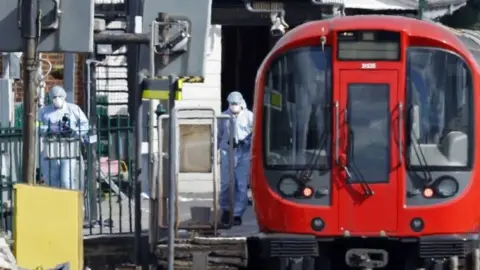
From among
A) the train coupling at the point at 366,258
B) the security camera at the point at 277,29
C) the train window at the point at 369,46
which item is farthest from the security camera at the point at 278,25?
the train coupling at the point at 366,258

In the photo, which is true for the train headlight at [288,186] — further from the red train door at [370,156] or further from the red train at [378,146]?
the red train door at [370,156]

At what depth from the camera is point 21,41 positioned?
984 centimetres

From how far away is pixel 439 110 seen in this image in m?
11.8

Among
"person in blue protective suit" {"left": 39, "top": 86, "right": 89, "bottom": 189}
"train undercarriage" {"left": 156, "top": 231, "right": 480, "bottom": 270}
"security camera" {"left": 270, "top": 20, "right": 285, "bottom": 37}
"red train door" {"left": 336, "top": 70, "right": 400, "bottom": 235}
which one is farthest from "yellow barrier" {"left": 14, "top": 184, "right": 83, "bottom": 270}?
"security camera" {"left": 270, "top": 20, "right": 285, "bottom": 37}

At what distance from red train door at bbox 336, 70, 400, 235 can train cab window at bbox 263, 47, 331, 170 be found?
164 millimetres

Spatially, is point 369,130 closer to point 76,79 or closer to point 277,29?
point 277,29

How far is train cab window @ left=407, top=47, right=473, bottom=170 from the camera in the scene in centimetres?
1172

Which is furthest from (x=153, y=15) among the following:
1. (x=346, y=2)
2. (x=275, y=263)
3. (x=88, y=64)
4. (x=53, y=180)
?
(x=346, y=2)

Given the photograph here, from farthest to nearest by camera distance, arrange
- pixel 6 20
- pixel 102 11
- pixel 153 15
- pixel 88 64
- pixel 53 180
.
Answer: pixel 102 11
pixel 88 64
pixel 53 180
pixel 153 15
pixel 6 20

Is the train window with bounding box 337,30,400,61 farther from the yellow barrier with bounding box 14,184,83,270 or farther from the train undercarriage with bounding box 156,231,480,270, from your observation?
the yellow barrier with bounding box 14,184,83,270

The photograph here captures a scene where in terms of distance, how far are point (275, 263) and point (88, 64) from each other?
7.27m

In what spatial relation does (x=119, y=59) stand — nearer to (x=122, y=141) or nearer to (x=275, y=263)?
(x=122, y=141)

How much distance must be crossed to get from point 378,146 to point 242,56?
13037 millimetres

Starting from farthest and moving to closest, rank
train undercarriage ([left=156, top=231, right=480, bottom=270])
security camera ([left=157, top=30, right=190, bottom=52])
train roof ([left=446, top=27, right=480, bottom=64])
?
train roof ([left=446, top=27, right=480, bottom=64]) < train undercarriage ([left=156, top=231, right=480, bottom=270]) < security camera ([left=157, top=30, right=190, bottom=52])
